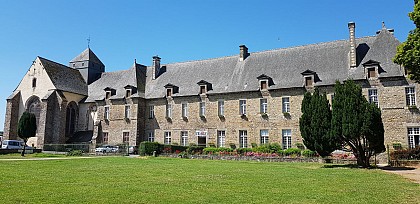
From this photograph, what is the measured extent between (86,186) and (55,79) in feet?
96.9

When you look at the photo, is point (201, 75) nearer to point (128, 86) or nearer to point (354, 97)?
point (128, 86)

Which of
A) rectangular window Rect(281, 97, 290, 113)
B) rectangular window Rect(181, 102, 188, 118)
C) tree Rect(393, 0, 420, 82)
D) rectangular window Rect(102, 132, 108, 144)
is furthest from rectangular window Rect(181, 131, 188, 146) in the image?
tree Rect(393, 0, 420, 82)

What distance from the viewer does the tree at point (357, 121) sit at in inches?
632

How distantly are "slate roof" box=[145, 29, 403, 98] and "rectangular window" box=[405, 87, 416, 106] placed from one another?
117 centimetres

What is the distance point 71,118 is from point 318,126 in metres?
27.0

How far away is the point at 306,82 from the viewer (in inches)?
1011

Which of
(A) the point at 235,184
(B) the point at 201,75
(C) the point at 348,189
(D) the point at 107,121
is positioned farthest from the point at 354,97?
(D) the point at 107,121

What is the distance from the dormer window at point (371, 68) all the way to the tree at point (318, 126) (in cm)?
766

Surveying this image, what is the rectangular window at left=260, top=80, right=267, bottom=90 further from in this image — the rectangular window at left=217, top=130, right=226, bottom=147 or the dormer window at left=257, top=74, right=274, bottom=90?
the rectangular window at left=217, top=130, right=226, bottom=147

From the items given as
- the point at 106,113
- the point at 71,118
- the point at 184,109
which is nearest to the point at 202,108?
the point at 184,109

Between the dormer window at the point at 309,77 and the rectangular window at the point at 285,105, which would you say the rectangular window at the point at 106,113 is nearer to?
the rectangular window at the point at 285,105

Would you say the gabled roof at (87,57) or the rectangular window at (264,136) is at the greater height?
the gabled roof at (87,57)

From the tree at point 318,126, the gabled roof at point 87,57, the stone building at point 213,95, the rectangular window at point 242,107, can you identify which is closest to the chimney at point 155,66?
the stone building at point 213,95

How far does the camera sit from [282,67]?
2847 cm
